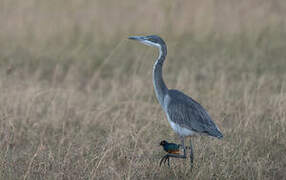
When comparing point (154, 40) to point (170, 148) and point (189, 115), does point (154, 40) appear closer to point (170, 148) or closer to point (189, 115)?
point (189, 115)

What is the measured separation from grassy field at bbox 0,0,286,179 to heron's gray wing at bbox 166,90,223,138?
280 millimetres

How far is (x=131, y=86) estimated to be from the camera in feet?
24.0

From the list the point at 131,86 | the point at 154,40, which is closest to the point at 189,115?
the point at 154,40

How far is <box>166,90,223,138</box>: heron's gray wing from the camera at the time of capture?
4.53 meters

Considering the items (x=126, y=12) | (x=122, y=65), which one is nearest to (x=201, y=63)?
(x=122, y=65)

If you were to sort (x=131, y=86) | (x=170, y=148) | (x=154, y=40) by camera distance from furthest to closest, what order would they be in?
1. (x=131, y=86)
2. (x=154, y=40)
3. (x=170, y=148)

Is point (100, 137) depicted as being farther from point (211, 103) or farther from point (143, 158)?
point (211, 103)

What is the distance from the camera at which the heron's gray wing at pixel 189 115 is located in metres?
4.53

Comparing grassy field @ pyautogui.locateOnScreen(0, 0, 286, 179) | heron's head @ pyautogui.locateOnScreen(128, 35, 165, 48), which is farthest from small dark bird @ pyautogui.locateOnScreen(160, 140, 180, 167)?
heron's head @ pyautogui.locateOnScreen(128, 35, 165, 48)

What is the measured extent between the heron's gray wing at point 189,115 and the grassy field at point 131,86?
280 mm

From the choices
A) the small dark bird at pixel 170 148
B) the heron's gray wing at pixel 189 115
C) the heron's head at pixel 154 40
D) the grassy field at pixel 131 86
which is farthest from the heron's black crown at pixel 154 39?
the small dark bird at pixel 170 148

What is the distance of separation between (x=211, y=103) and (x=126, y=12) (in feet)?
16.0

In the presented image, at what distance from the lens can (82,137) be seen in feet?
18.3

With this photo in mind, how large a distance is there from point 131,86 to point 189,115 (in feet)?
8.93
